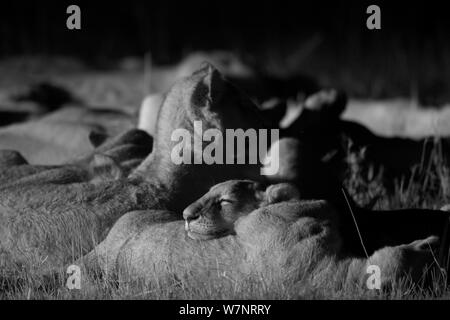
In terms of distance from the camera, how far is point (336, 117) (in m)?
6.83

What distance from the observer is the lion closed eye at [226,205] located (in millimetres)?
4781

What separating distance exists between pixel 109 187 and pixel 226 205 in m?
0.81

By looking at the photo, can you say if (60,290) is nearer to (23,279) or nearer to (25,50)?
(23,279)

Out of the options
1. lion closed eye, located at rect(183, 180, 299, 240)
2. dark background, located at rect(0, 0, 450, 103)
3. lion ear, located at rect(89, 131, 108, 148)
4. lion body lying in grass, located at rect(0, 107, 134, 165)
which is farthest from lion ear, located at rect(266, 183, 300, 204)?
dark background, located at rect(0, 0, 450, 103)

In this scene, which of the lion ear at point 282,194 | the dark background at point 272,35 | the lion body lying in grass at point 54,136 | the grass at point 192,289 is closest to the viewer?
the grass at point 192,289

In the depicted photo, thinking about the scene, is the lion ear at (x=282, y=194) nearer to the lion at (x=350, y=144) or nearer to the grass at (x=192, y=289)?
the grass at (x=192, y=289)

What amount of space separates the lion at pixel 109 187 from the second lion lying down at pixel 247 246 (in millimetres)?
203

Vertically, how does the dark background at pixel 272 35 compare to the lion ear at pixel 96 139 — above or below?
above

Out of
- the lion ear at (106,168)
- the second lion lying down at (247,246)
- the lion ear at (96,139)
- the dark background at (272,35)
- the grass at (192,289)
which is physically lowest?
the grass at (192,289)

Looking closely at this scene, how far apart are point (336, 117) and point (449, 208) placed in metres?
1.65

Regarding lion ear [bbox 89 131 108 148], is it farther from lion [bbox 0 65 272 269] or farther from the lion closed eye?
the lion closed eye

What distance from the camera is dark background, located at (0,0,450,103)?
11.0m

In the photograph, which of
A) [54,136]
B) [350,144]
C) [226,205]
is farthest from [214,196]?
[54,136]

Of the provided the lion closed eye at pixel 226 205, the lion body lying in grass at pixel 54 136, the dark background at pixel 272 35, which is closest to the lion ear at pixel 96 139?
the lion body lying in grass at pixel 54 136
